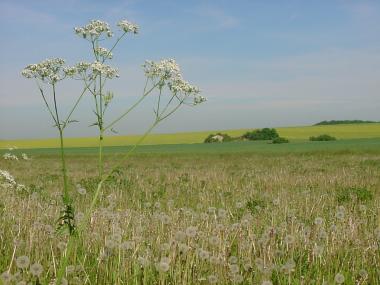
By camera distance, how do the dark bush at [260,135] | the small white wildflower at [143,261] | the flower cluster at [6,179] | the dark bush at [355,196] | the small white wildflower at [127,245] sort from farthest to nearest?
the dark bush at [260,135]
the dark bush at [355,196]
the flower cluster at [6,179]
the small white wildflower at [127,245]
the small white wildflower at [143,261]

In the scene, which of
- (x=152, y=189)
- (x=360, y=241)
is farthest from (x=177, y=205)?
(x=360, y=241)

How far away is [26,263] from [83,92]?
5.20 ft

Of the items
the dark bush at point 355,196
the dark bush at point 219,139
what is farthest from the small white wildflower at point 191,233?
the dark bush at point 219,139

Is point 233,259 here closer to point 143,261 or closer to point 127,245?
point 143,261

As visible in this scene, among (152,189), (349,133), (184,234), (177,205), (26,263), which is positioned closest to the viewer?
(26,263)

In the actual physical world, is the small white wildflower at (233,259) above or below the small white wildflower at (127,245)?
below

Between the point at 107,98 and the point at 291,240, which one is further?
the point at 291,240

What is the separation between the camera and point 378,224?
7.89m

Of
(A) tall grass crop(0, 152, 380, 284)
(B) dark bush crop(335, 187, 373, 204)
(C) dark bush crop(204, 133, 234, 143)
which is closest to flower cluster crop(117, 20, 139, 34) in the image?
(A) tall grass crop(0, 152, 380, 284)

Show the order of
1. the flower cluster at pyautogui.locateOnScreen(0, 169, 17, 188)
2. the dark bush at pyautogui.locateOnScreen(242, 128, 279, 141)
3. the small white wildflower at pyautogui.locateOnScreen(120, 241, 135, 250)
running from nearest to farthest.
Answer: the small white wildflower at pyautogui.locateOnScreen(120, 241, 135, 250) < the flower cluster at pyautogui.locateOnScreen(0, 169, 17, 188) < the dark bush at pyautogui.locateOnScreen(242, 128, 279, 141)

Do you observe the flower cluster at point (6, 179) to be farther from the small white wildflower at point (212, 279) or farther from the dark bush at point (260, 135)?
the dark bush at point (260, 135)

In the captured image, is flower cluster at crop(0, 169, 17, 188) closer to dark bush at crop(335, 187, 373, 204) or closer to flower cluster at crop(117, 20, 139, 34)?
flower cluster at crop(117, 20, 139, 34)

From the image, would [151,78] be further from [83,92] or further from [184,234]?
[184,234]

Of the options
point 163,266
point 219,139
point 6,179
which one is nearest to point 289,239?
point 163,266
